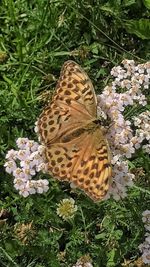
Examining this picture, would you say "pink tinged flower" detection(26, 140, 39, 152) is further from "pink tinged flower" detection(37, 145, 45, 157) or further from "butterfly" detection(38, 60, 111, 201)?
"butterfly" detection(38, 60, 111, 201)

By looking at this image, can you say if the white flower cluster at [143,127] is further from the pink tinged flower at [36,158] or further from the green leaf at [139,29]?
the green leaf at [139,29]

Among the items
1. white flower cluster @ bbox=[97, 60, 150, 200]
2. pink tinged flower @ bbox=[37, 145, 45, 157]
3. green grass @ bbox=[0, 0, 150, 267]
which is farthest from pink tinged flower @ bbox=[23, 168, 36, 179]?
white flower cluster @ bbox=[97, 60, 150, 200]

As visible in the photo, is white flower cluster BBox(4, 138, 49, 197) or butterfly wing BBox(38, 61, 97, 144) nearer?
butterfly wing BBox(38, 61, 97, 144)

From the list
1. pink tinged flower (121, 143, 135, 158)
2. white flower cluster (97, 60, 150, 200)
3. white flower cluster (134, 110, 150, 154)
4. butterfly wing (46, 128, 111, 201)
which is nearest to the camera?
butterfly wing (46, 128, 111, 201)

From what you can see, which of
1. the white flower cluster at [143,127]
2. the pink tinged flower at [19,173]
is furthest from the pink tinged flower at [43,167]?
the white flower cluster at [143,127]

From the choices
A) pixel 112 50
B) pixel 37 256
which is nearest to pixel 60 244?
pixel 37 256

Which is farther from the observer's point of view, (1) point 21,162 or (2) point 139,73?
(2) point 139,73

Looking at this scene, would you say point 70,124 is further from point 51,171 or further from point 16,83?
point 16,83

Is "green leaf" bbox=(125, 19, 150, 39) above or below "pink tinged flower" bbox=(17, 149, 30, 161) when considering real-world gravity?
above
